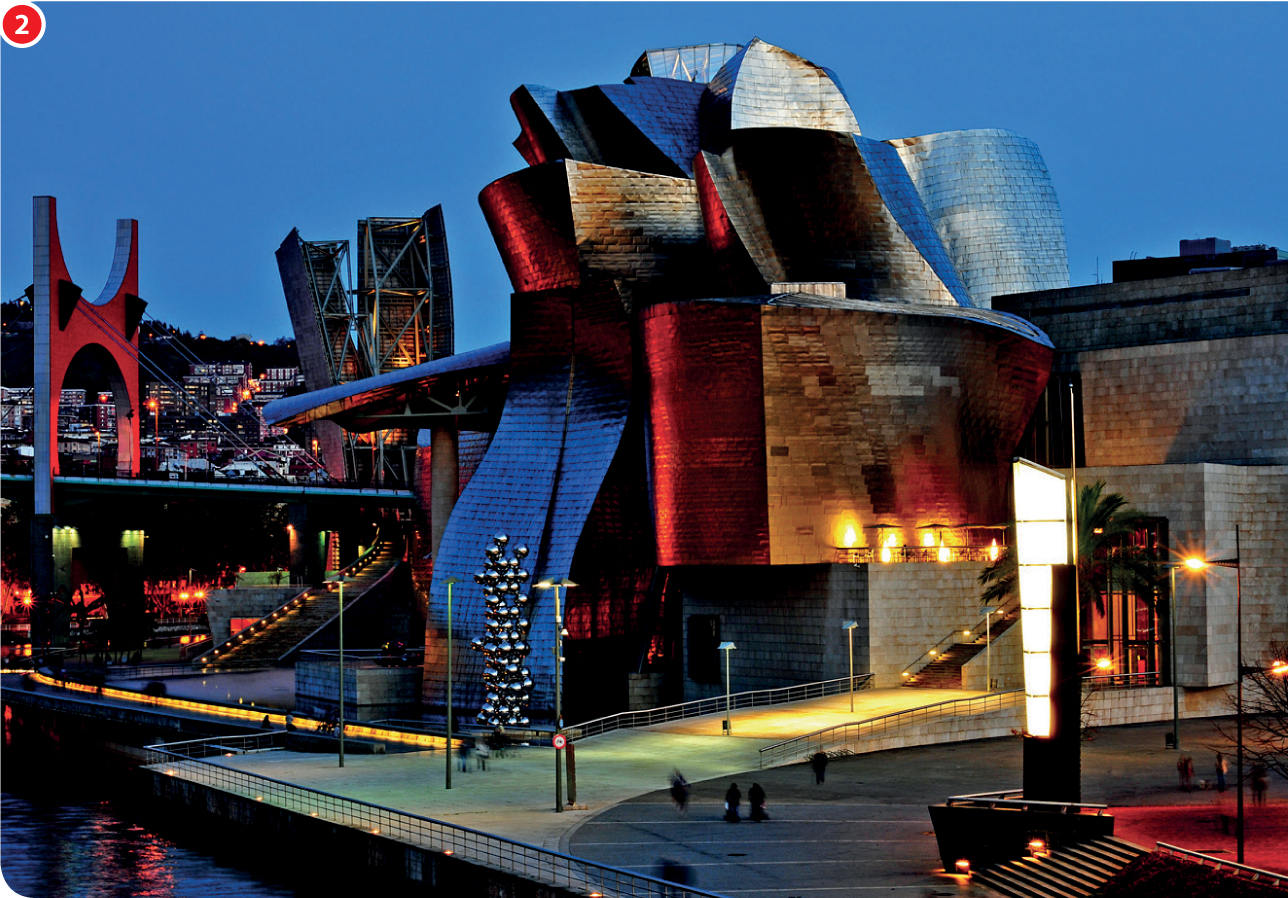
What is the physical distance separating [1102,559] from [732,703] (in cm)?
1165

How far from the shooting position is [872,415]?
46344 mm

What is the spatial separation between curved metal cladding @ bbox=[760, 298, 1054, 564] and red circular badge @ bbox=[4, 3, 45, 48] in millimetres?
29288

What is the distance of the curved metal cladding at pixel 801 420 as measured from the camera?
4550cm

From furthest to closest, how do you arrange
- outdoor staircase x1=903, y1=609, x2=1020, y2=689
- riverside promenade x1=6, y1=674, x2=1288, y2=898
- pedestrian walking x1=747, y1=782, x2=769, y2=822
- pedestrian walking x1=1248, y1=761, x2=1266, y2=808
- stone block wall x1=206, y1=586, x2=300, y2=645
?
stone block wall x1=206, y1=586, x2=300, y2=645
outdoor staircase x1=903, y1=609, x2=1020, y2=689
pedestrian walking x1=1248, y1=761, x2=1266, y2=808
pedestrian walking x1=747, y1=782, x2=769, y2=822
riverside promenade x1=6, y1=674, x2=1288, y2=898

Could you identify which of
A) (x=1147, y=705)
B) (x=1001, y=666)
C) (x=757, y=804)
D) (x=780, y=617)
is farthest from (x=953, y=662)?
(x=757, y=804)

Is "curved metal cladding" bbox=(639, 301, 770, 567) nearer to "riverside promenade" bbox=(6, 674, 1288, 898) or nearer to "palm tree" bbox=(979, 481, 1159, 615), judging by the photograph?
"riverside promenade" bbox=(6, 674, 1288, 898)

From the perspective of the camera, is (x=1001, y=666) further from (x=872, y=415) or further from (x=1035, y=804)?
(x=1035, y=804)

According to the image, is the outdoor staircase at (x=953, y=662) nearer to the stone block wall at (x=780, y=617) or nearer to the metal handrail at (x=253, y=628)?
the stone block wall at (x=780, y=617)

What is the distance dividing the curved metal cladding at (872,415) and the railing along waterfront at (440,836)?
54.6 feet

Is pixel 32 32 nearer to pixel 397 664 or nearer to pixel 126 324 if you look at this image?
pixel 397 664

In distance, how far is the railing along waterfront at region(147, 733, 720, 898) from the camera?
22.8 metres

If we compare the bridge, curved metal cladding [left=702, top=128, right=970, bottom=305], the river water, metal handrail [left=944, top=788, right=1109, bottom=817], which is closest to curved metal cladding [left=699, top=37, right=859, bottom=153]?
curved metal cladding [left=702, top=128, right=970, bottom=305]

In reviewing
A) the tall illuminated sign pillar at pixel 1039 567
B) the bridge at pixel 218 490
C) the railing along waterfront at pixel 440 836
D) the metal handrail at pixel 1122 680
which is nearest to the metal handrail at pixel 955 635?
the metal handrail at pixel 1122 680

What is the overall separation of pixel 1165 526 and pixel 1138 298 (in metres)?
13.6
